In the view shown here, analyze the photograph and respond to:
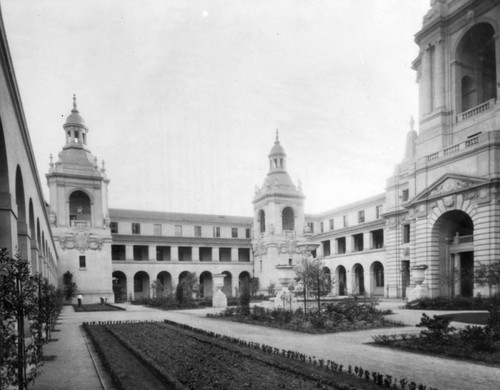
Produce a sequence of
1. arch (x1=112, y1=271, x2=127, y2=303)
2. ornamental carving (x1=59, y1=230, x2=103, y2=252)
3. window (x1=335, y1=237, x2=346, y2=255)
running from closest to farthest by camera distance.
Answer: ornamental carving (x1=59, y1=230, x2=103, y2=252)
arch (x1=112, y1=271, x2=127, y2=303)
window (x1=335, y1=237, x2=346, y2=255)

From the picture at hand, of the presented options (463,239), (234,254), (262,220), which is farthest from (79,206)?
(463,239)

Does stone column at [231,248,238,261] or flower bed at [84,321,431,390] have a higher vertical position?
flower bed at [84,321,431,390]

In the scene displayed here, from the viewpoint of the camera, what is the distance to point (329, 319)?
62.5 feet

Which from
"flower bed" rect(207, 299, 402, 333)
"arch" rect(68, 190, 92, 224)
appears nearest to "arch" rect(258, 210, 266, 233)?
"arch" rect(68, 190, 92, 224)

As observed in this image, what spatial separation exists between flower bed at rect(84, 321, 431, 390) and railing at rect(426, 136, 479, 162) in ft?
78.5

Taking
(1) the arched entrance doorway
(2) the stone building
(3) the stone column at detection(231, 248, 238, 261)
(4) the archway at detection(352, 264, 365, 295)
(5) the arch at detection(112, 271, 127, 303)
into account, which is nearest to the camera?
(2) the stone building

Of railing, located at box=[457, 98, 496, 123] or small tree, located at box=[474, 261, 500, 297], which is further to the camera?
railing, located at box=[457, 98, 496, 123]

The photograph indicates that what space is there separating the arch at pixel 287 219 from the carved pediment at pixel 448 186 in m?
28.3

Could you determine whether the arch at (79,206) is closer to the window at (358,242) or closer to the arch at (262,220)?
the arch at (262,220)

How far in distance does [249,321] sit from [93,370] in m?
11.2

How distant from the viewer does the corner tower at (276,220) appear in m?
56.3

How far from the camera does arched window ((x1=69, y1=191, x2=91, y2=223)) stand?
50969 mm

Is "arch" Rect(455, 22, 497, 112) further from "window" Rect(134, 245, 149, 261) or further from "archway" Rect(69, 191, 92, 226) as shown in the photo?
"window" Rect(134, 245, 149, 261)

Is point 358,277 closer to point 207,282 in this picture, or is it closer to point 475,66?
point 207,282
